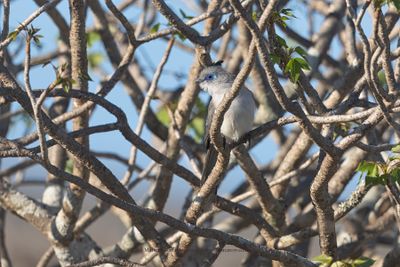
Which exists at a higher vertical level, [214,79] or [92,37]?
[92,37]

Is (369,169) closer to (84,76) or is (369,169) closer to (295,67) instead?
(295,67)

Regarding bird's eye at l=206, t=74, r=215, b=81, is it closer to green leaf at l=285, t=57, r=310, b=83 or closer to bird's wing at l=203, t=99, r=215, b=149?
bird's wing at l=203, t=99, r=215, b=149

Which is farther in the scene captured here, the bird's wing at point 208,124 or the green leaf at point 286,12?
the bird's wing at point 208,124

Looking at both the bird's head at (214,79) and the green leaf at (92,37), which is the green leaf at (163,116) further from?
the bird's head at (214,79)

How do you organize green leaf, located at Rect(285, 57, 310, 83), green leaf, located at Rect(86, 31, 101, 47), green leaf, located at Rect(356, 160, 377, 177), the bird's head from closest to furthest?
green leaf, located at Rect(285, 57, 310, 83) → green leaf, located at Rect(356, 160, 377, 177) → the bird's head → green leaf, located at Rect(86, 31, 101, 47)

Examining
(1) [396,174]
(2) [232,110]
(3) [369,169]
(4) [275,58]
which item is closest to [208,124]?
(2) [232,110]

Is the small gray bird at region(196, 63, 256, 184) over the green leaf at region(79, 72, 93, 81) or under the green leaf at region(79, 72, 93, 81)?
over

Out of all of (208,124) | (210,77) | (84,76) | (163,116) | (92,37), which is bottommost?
(84,76)

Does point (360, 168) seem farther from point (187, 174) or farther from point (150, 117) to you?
point (150, 117)

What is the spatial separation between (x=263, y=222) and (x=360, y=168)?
138 cm

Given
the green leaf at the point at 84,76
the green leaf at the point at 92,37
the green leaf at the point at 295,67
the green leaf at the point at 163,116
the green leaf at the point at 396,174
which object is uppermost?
the green leaf at the point at 92,37

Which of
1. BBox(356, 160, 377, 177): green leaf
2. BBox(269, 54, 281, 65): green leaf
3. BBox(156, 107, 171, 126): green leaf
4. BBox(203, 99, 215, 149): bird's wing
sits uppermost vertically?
BBox(156, 107, 171, 126): green leaf

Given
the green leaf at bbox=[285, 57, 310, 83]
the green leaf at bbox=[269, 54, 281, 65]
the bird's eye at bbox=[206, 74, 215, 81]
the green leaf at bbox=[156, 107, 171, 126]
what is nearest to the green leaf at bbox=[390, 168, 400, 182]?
the green leaf at bbox=[285, 57, 310, 83]

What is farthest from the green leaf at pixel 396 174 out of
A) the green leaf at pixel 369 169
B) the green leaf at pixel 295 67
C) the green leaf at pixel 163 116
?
the green leaf at pixel 163 116
